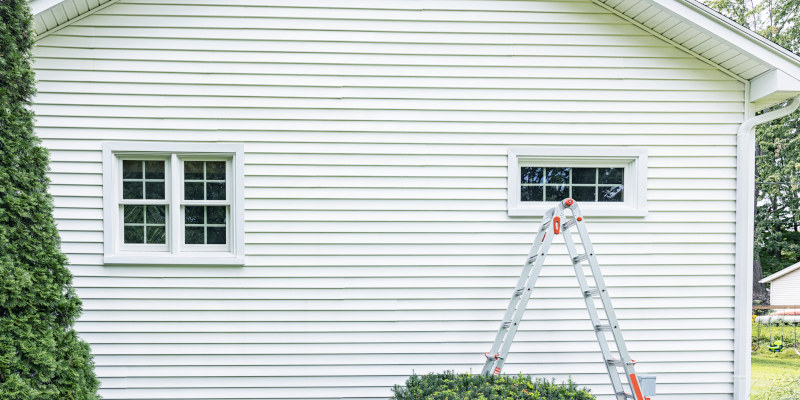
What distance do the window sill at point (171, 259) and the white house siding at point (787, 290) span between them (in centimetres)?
1460

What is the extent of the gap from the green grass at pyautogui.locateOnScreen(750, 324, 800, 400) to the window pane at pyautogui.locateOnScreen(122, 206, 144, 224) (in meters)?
5.67

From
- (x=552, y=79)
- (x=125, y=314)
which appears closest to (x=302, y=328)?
(x=125, y=314)

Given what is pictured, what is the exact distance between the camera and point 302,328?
3795 millimetres

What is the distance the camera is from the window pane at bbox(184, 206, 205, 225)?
3.80 meters

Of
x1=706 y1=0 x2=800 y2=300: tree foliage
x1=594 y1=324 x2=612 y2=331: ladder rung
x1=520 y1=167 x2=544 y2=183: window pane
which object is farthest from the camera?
x1=706 y1=0 x2=800 y2=300: tree foliage

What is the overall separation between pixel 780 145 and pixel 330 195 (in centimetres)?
1713

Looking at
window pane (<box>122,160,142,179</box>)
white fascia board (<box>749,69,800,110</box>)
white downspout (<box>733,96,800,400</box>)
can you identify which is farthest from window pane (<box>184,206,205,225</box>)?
white fascia board (<box>749,69,800,110</box>)

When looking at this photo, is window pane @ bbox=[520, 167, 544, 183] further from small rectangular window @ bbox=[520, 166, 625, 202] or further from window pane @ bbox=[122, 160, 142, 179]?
window pane @ bbox=[122, 160, 142, 179]

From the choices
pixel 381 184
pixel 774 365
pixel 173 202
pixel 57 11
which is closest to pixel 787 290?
pixel 774 365

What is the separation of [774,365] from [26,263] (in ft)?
32.0

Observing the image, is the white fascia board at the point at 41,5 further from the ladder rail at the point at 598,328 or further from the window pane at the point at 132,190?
the ladder rail at the point at 598,328

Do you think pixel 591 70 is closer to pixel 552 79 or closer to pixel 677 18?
pixel 552 79

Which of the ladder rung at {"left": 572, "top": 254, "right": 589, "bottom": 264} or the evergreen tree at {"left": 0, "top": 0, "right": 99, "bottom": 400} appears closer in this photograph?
the evergreen tree at {"left": 0, "top": 0, "right": 99, "bottom": 400}

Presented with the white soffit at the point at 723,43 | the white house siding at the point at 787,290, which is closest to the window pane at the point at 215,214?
the white soffit at the point at 723,43
